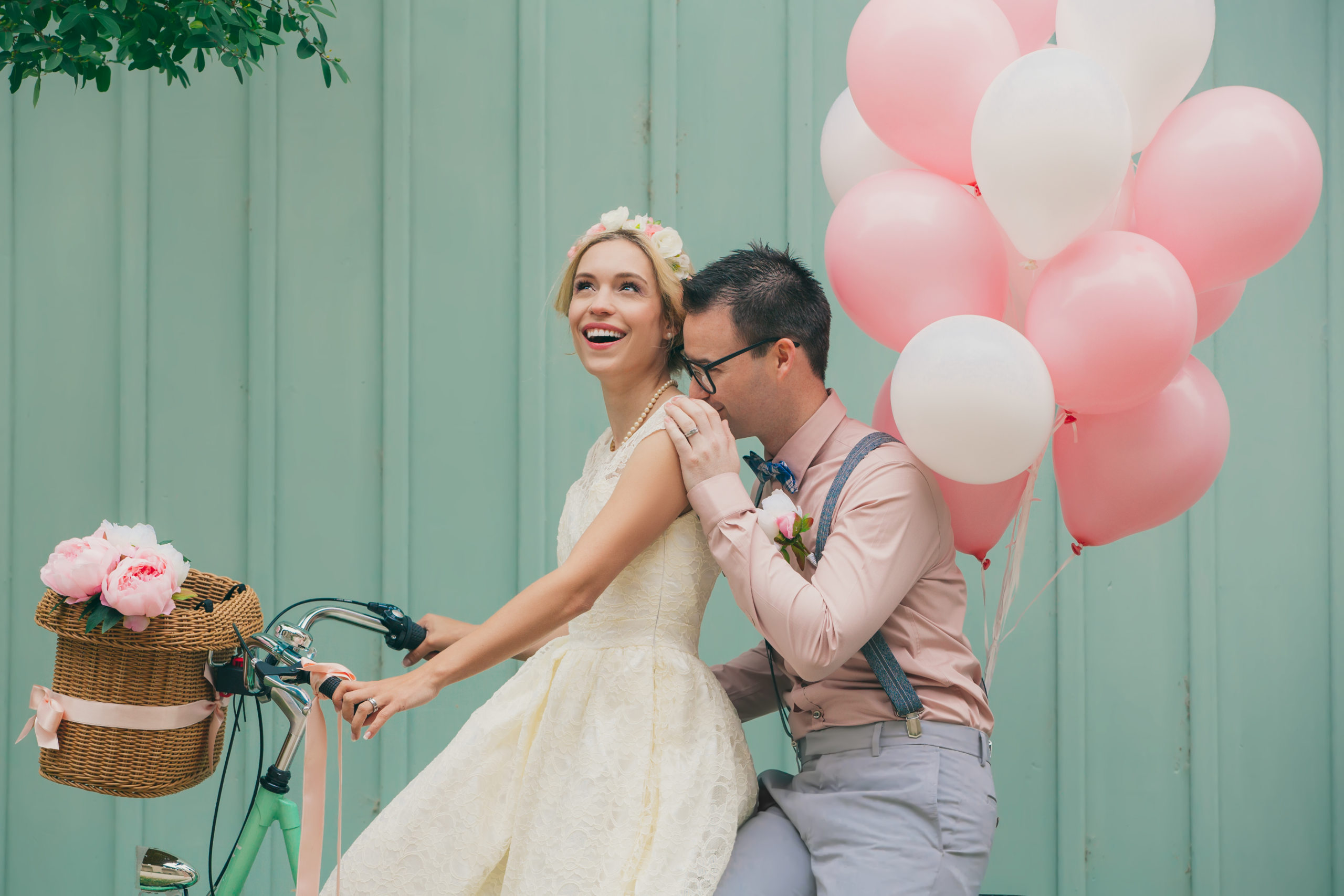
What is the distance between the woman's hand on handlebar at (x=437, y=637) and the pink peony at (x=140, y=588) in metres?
0.46

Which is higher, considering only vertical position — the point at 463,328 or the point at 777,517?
the point at 463,328

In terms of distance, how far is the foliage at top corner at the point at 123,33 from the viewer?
2033 millimetres

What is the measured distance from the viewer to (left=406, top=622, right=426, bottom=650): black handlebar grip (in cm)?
174

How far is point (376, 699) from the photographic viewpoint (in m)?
1.34

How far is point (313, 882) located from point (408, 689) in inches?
13.9

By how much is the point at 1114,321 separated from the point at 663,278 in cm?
80

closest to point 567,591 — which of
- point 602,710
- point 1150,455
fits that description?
point 602,710

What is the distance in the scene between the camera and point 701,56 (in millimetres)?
2623

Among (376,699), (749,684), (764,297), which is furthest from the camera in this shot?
(749,684)

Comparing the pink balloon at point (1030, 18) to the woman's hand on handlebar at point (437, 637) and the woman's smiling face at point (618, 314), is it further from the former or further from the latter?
the woman's hand on handlebar at point (437, 637)

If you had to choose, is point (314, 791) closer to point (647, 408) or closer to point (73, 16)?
point (647, 408)

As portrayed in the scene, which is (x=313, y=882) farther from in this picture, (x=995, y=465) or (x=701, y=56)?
(x=701, y=56)

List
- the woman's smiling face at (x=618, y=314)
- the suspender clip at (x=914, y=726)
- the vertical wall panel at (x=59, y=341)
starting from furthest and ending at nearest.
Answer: the vertical wall panel at (x=59, y=341) < the woman's smiling face at (x=618, y=314) < the suspender clip at (x=914, y=726)

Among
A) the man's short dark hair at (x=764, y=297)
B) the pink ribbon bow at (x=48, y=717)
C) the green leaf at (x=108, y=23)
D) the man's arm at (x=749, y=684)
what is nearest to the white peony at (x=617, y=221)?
the man's short dark hair at (x=764, y=297)
